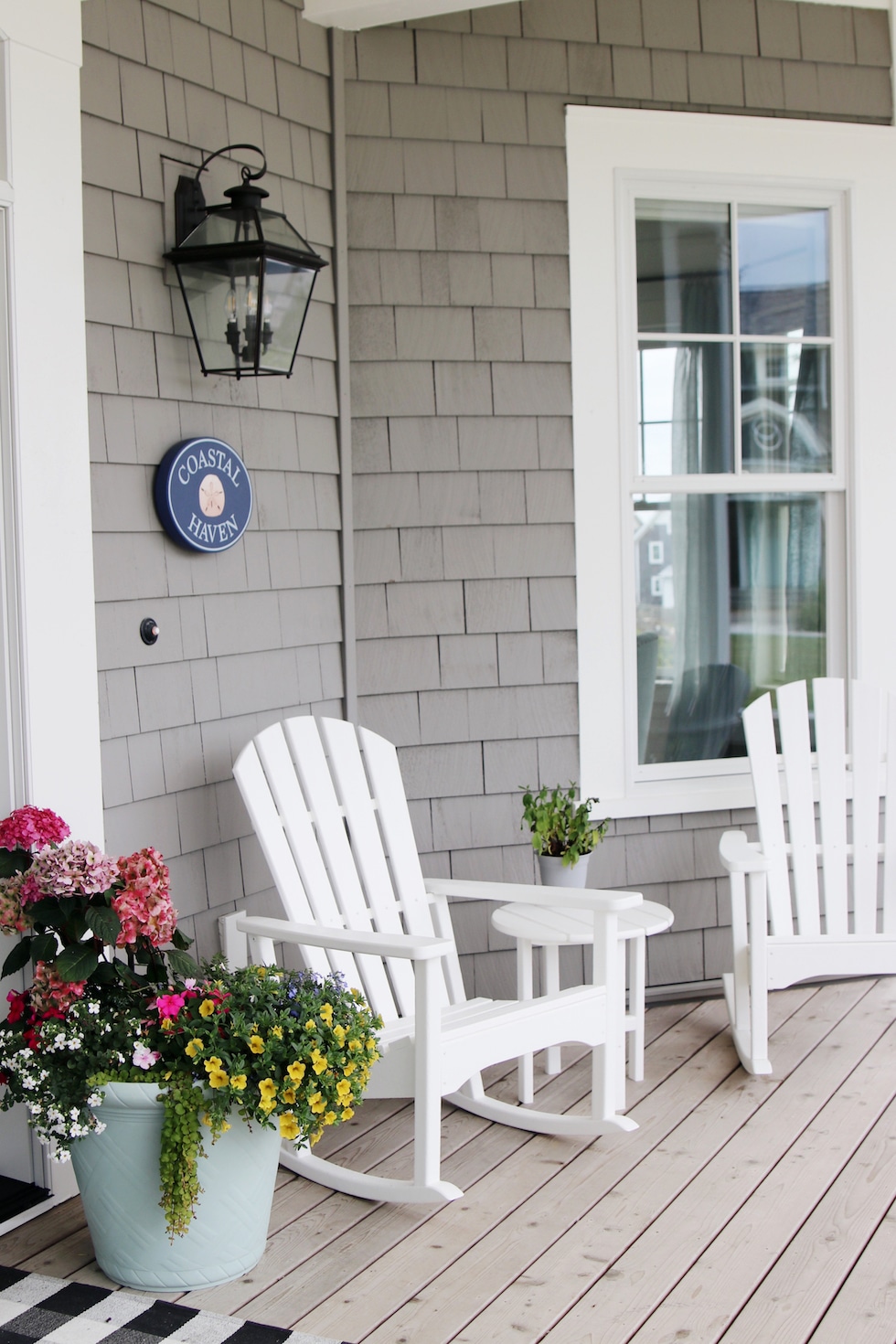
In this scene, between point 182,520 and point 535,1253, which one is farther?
point 182,520

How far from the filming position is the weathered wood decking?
7.52 feet

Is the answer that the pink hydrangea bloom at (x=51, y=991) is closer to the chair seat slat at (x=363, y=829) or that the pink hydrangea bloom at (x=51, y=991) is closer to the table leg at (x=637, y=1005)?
the chair seat slat at (x=363, y=829)

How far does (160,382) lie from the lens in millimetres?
3062

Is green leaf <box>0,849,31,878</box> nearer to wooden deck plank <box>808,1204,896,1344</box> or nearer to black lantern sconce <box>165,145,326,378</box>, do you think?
black lantern sconce <box>165,145,326,378</box>

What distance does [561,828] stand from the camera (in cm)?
360

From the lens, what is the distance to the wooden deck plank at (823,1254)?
2250 mm

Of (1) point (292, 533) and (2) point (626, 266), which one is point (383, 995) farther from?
(2) point (626, 266)

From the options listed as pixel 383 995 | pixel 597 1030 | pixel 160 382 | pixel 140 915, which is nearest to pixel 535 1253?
pixel 597 1030

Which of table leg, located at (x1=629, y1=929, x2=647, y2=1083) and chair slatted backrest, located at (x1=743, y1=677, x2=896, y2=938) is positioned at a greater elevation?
chair slatted backrest, located at (x1=743, y1=677, x2=896, y2=938)

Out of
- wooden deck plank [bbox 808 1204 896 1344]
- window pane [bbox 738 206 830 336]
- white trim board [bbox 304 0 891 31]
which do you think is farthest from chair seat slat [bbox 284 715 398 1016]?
window pane [bbox 738 206 830 336]

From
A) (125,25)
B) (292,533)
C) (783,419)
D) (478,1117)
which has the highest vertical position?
(125,25)

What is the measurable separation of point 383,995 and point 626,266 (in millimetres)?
2264

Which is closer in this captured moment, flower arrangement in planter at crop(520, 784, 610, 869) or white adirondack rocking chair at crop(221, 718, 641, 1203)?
white adirondack rocking chair at crop(221, 718, 641, 1203)

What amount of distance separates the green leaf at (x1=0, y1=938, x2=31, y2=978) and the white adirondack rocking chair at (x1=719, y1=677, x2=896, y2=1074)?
182 cm
